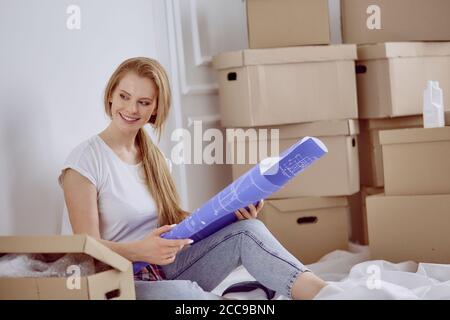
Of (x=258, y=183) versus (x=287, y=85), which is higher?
(x=287, y=85)

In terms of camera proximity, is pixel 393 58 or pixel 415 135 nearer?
pixel 415 135

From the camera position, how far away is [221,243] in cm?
161

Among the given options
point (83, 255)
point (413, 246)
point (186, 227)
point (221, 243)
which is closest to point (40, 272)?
point (83, 255)

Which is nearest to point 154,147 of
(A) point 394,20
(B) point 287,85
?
(B) point 287,85

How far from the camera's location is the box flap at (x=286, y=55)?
2.31 metres

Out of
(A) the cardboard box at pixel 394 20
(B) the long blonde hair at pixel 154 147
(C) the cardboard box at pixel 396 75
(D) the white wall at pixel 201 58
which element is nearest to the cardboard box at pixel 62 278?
(B) the long blonde hair at pixel 154 147

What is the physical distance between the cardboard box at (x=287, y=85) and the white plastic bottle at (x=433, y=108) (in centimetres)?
28

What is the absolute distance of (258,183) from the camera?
52.8 inches

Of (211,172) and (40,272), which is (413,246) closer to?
(211,172)

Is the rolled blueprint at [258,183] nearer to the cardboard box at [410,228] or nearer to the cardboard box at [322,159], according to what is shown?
the cardboard box at [410,228]

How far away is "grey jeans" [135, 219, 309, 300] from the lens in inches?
57.4

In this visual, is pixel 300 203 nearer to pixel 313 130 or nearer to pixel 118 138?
pixel 313 130

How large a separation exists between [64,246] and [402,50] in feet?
4.84

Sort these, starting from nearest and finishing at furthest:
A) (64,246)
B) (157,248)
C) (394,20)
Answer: (64,246)
(157,248)
(394,20)
